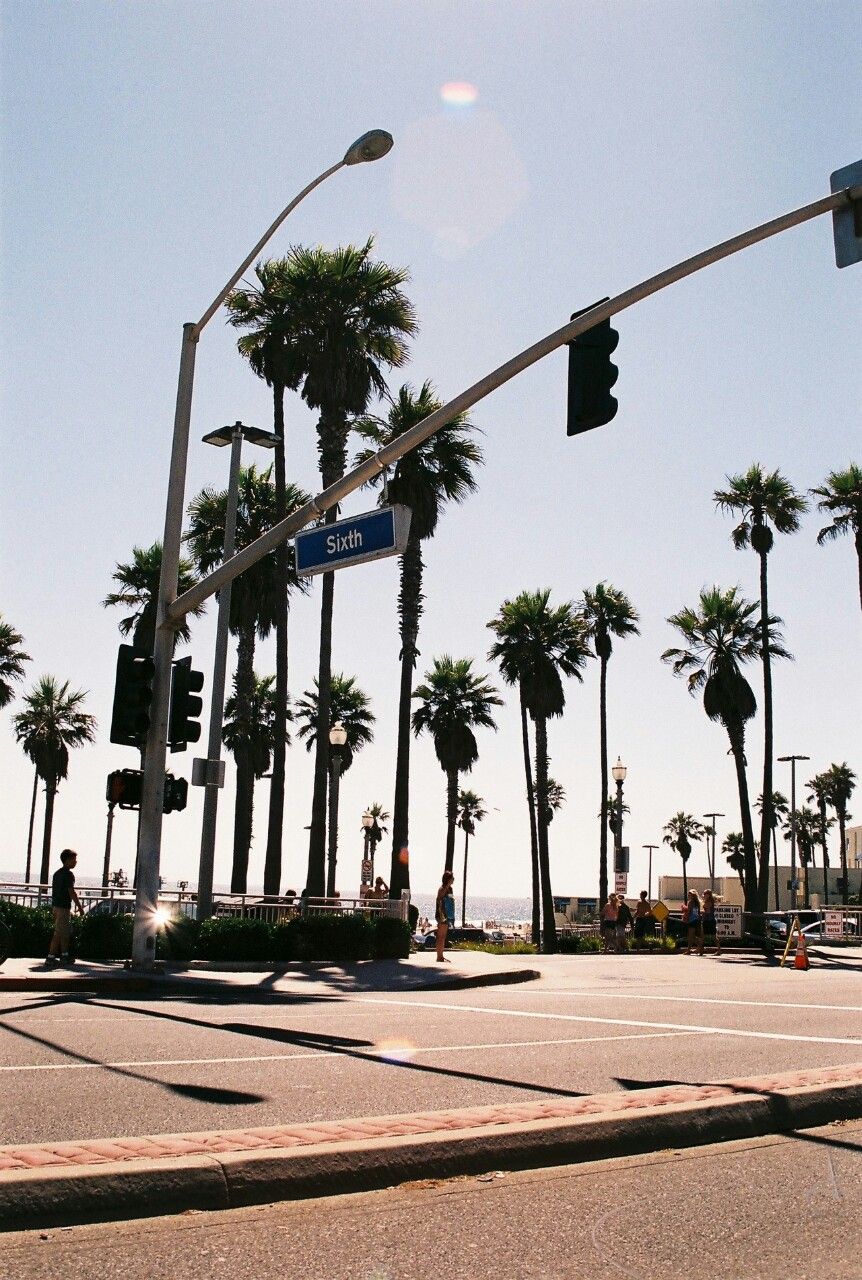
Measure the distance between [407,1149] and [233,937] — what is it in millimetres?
16275

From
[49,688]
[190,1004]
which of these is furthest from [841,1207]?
[49,688]

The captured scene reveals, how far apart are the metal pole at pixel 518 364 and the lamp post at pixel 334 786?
54.1ft

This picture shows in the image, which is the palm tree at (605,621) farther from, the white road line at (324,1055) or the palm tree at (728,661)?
the white road line at (324,1055)

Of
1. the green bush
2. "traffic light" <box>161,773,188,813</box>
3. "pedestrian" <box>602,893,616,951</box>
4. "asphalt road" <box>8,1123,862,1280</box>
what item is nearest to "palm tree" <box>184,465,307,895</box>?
"pedestrian" <box>602,893,616,951</box>

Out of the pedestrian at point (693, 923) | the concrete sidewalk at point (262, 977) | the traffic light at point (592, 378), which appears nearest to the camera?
the traffic light at point (592, 378)

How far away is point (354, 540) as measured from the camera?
14312 millimetres

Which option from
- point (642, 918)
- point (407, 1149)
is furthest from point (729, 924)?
point (407, 1149)

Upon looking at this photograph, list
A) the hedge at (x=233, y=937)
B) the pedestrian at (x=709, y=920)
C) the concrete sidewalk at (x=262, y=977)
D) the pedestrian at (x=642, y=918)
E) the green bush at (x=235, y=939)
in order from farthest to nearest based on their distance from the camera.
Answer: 1. the pedestrian at (x=642, y=918)
2. the pedestrian at (x=709, y=920)
3. the green bush at (x=235, y=939)
4. the hedge at (x=233, y=937)
5. the concrete sidewalk at (x=262, y=977)

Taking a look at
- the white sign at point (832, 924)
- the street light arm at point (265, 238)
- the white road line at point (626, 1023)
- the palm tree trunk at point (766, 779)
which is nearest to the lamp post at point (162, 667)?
the street light arm at point (265, 238)

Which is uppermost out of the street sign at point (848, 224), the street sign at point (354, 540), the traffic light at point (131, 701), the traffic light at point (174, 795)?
the street sign at point (848, 224)

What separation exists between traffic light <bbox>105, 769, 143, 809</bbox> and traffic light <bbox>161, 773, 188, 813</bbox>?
0.39 m

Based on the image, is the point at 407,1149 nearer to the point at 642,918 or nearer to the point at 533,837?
the point at 642,918

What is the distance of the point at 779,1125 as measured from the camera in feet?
20.7

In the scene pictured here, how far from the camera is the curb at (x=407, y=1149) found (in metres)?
4.30
